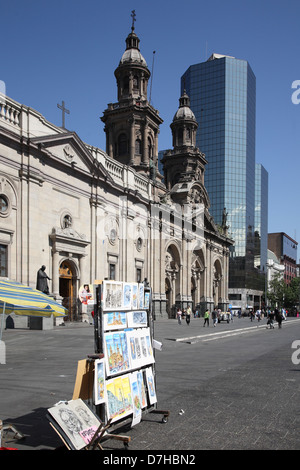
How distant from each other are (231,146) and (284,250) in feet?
183

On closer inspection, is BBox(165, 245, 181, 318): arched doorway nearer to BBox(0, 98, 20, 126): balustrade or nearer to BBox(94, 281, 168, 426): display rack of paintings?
BBox(0, 98, 20, 126): balustrade

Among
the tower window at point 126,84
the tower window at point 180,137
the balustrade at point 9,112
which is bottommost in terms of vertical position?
the balustrade at point 9,112

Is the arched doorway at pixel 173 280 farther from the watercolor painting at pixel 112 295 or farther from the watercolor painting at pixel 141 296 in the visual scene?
the watercolor painting at pixel 112 295

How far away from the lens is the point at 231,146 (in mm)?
115625

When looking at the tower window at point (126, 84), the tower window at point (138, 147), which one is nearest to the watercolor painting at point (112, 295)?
the tower window at point (138, 147)

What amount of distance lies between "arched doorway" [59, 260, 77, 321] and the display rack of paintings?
2378cm

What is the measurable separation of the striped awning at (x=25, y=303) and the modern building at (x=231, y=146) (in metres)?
103

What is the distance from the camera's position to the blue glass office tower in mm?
114688

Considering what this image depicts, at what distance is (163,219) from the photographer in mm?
47219

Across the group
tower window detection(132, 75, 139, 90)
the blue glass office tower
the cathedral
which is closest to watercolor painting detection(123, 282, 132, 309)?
the cathedral

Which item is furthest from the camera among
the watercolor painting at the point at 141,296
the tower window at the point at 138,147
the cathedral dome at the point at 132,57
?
the tower window at the point at 138,147

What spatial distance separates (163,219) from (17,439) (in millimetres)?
40952

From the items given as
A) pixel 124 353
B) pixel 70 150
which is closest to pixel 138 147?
pixel 70 150

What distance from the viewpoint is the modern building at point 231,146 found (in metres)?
115
